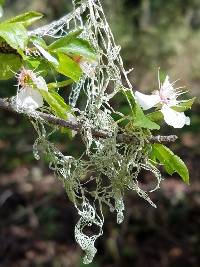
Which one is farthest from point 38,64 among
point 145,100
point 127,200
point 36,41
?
point 127,200

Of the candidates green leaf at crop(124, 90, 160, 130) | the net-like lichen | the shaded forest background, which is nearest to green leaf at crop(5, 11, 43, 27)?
the net-like lichen

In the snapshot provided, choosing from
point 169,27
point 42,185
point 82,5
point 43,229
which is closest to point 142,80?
point 169,27

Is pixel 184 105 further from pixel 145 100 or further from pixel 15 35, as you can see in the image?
pixel 15 35

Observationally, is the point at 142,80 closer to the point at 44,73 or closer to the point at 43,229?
the point at 43,229

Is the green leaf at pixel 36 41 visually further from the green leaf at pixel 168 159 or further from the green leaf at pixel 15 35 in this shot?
the green leaf at pixel 168 159

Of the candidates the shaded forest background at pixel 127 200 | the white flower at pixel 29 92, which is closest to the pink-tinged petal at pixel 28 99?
the white flower at pixel 29 92

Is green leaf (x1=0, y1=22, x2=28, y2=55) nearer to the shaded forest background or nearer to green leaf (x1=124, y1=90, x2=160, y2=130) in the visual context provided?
green leaf (x1=124, y1=90, x2=160, y2=130)
